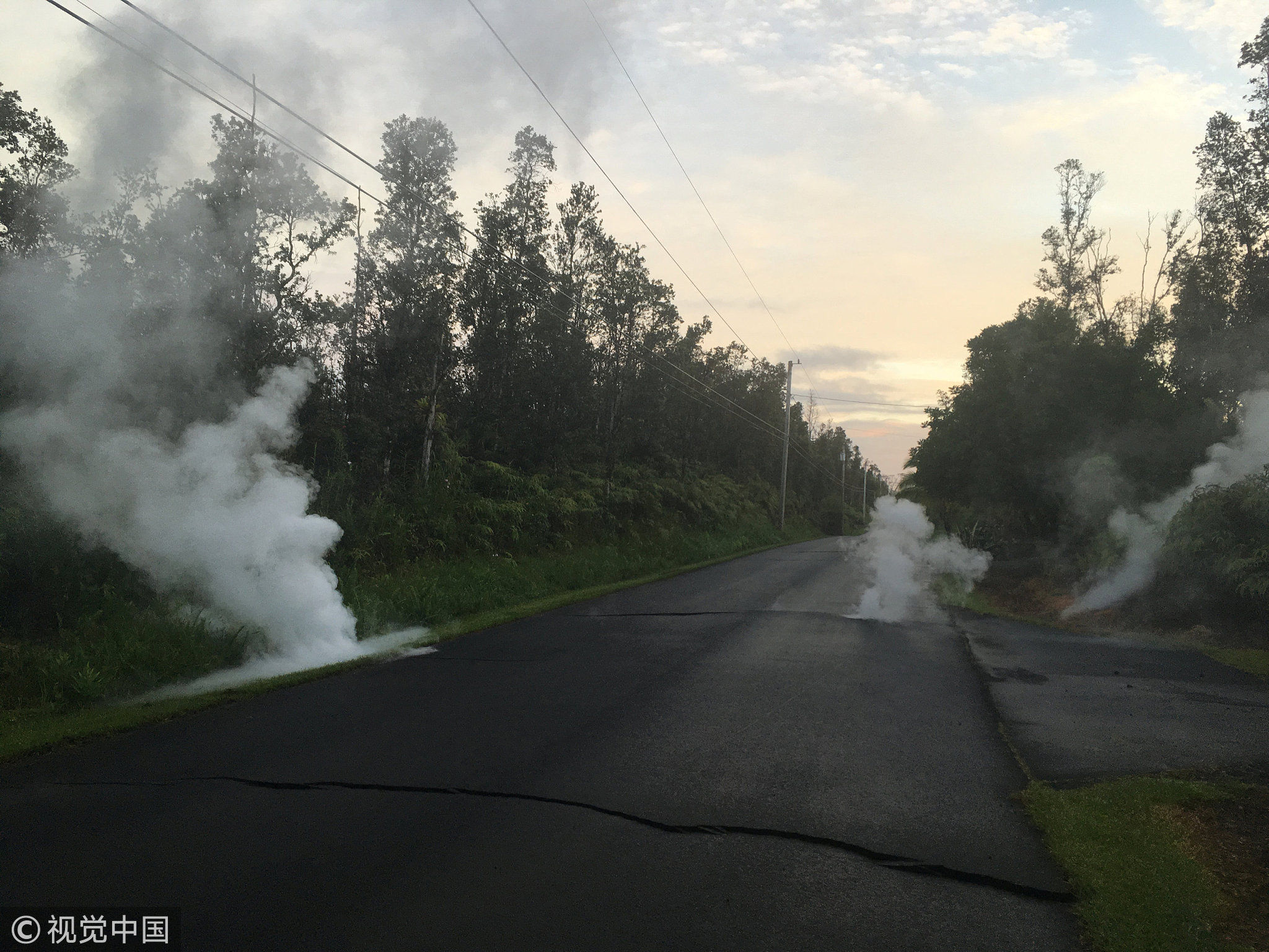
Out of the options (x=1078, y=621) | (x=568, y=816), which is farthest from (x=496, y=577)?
(x=568, y=816)

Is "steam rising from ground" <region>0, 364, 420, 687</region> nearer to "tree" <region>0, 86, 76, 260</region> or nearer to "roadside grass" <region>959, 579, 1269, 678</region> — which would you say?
"tree" <region>0, 86, 76, 260</region>

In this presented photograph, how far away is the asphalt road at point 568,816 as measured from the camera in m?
3.95

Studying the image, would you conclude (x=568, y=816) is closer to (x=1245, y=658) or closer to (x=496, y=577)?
(x=1245, y=658)

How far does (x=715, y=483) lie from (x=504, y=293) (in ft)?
62.6

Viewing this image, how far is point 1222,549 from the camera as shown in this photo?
1345 cm

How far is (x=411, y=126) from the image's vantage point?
24.5 metres

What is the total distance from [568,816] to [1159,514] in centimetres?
1710

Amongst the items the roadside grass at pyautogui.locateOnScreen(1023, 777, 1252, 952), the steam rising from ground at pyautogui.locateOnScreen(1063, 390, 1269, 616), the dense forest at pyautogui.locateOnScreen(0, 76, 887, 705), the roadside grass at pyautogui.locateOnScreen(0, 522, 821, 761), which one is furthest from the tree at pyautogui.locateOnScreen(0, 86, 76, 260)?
the steam rising from ground at pyautogui.locateOnScreen(1063, 390, 1269, 616)

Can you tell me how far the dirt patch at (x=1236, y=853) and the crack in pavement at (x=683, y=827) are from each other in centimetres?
74

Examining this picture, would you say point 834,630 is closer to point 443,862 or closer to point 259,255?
point 443,862

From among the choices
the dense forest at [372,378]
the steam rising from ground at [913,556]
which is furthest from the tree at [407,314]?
the steam rising from ground at [913,556]

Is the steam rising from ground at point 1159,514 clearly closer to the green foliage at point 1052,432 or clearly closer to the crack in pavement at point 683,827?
the green foliage at point 1052,432

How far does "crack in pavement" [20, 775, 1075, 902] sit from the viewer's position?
4438mm

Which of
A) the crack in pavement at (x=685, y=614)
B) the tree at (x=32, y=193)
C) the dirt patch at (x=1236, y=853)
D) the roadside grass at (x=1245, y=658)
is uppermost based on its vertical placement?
the tree at (x=32, y=193)
